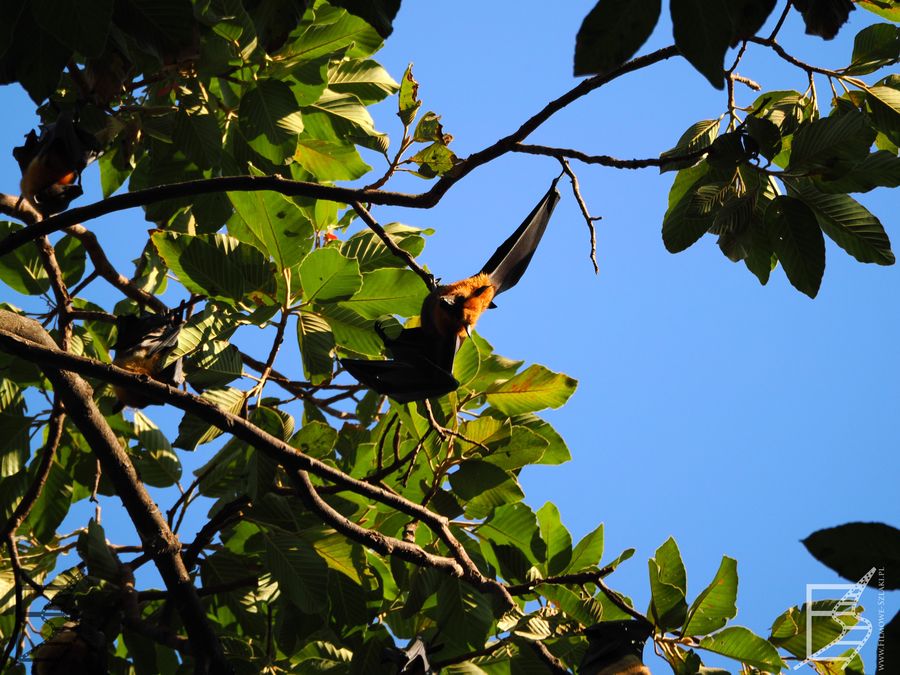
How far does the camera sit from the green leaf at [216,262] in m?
2.91

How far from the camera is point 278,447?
2330mm

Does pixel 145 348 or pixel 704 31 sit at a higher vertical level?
pixel 145 348

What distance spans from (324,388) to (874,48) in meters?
2.24

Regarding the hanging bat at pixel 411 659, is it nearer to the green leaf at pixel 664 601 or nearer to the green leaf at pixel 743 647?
the green leaf at pixel 664 601

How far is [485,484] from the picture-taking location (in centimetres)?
290

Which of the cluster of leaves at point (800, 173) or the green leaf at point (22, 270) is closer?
the cluster of leaves at point (800, 173)

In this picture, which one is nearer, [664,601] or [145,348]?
[664,601]

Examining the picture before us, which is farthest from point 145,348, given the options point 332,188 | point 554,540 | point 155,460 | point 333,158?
point 554,540

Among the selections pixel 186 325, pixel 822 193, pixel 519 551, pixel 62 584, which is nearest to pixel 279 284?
pixel 186 325

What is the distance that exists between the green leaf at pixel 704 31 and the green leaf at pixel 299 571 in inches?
78.1

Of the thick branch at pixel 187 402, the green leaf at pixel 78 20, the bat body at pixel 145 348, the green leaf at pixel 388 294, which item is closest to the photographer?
the green leaf at pixel 78 20

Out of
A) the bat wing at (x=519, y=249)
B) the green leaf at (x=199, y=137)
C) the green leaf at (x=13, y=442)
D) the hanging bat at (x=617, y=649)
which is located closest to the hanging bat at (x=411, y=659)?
the hanging bat at (x=617, y=649)

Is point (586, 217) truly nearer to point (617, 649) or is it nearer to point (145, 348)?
point (617, 649)

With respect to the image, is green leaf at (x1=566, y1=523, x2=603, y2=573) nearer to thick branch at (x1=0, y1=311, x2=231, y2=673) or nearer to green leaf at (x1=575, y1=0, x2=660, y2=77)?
thick branch at (x1=0, y1=311, x2=231, y2=673)
